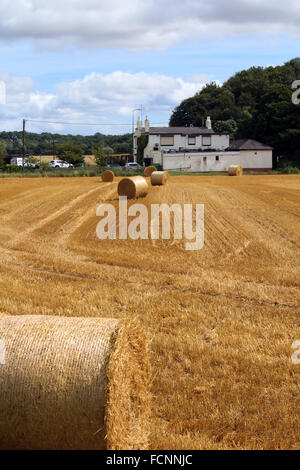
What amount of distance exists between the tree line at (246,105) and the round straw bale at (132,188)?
52626mm

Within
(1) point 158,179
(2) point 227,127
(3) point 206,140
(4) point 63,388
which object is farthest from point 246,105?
(4) point 63,388

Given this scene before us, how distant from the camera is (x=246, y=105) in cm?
12150

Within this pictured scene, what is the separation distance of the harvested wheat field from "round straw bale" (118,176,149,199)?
288cm

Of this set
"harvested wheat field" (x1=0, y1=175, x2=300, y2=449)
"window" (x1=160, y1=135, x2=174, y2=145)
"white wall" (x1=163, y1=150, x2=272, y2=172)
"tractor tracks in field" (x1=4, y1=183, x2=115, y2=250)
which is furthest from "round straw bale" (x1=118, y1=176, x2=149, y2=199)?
"window" (x1=160, y1=135, x2=174, y2=145)

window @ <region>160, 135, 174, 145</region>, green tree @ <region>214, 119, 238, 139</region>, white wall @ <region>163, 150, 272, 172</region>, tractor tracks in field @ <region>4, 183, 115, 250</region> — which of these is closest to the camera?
tractor tracks in field @ <region>4, 183, 115, 250</region>

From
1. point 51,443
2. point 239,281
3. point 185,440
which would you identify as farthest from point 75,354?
point 239,281

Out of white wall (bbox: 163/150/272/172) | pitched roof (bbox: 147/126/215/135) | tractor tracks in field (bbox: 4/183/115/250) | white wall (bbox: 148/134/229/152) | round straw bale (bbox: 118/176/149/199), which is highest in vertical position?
pitched roof (bbox: 147/126/215/135)

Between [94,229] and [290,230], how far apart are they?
8001 mm

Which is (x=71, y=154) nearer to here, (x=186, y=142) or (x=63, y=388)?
(x=186, y=142)

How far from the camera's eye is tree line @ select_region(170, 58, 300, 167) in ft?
258

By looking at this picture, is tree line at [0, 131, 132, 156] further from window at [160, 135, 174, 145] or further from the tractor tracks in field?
the tractor tracks in field

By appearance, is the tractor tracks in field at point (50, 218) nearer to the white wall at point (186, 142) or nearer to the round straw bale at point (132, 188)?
the round straw bale at point (132, 188)

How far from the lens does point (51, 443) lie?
20.5 feet

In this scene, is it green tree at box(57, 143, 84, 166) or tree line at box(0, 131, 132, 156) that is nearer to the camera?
green tree at box(57, 143, 84, 166)
